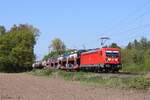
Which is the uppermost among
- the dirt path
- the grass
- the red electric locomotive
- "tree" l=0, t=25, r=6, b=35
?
"tree" l=0, t=25, r=6, b=35

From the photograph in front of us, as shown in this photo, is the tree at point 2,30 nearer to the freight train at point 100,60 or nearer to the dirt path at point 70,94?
the freight train at point 100,60

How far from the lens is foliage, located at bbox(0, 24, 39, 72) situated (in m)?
125

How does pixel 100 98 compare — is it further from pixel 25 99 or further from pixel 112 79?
pixel 112 79

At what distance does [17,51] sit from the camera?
125 meters

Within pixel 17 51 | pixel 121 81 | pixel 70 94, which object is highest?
pixel 17 51

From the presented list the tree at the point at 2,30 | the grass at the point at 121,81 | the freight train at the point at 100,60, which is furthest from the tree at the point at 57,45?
the grass at the point at 121,81

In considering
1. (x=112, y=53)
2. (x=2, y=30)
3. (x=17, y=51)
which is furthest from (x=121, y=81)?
(x=2, y=30)

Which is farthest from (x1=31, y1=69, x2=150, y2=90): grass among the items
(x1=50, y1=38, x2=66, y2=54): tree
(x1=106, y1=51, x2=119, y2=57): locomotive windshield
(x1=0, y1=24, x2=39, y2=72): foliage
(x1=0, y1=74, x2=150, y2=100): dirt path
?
(x1=50, y1=38, x2=66, y2=54): tree

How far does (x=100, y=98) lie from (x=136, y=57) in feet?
215

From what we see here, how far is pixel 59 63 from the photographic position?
10094 cm

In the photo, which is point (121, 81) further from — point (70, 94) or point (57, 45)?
point (57, 45)

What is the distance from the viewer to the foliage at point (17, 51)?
410 feet

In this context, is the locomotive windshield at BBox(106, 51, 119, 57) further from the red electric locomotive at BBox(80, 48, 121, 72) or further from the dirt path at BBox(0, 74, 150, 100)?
the dirt path at BBox(0, 74, 150, 100)

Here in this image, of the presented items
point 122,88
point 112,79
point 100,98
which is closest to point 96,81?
point 112,79
